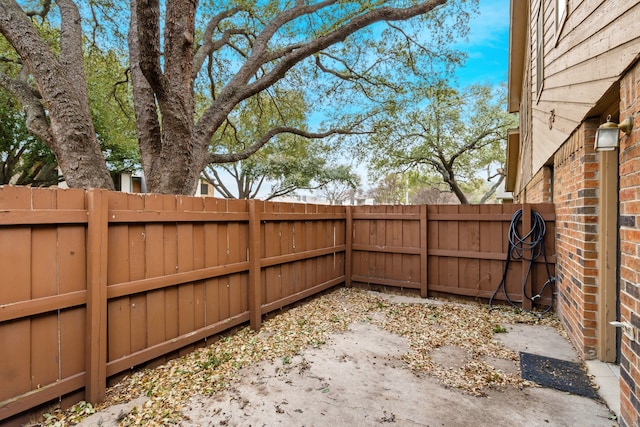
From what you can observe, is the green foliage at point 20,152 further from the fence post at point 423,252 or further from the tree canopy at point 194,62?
the fence post at point 423,252

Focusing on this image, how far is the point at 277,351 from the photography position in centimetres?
296

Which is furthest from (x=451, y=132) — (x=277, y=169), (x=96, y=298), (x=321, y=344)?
(x=96, y=298)

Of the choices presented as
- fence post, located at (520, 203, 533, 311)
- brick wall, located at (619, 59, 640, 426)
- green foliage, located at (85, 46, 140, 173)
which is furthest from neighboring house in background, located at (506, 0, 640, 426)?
green foliage, located at (85, 46, 140, 173)

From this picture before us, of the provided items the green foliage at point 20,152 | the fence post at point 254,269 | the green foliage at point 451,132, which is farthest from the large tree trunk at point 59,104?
the green foliage at point 451,132

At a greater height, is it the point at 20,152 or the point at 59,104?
the point at 20,152

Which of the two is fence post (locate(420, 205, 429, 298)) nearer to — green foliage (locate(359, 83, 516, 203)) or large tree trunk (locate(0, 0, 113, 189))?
large tree trunk (locate(0, 0, 113, 189))

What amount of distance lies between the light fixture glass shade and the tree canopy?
378 centimetres

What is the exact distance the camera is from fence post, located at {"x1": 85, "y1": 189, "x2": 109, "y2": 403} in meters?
Result: 2.09

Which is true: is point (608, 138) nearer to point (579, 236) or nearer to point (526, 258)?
point (579, 236)

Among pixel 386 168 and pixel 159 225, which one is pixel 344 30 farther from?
pixel 386 168

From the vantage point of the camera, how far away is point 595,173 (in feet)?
8.78

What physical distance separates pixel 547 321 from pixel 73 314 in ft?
15.6

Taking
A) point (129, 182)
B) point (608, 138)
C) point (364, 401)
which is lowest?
point (364, 401)

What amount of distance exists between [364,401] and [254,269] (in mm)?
1815
